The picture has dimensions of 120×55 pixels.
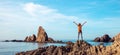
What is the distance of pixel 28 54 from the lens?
48.4 meters

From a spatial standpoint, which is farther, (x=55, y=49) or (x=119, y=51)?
(x=55, y=49)

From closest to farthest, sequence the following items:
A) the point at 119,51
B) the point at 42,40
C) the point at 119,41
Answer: the point at 119,51 → the point at 119,41 → the point at 42,40

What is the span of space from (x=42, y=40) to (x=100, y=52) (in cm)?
15704

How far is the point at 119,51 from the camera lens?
37062mm

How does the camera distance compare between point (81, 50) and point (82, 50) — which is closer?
point (82, 50)

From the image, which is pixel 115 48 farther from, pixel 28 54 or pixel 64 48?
pixel 28 54

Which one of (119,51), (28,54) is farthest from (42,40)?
(119,51)


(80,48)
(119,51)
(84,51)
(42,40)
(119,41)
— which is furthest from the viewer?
(42,40)

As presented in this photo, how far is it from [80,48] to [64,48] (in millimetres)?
2379

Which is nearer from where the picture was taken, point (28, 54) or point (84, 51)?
point (84, 51)

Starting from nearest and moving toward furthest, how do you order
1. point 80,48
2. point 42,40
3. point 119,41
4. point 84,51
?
point 119,41
point 84,51
point 80,48
point 42,40

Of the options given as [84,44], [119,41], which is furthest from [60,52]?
[119,41]

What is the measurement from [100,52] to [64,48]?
776 centimetres

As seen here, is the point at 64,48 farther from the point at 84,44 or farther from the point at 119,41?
the point at 119,41
